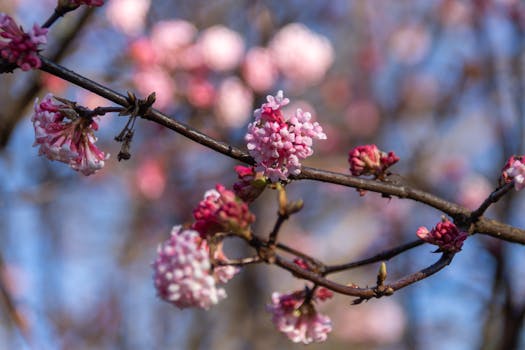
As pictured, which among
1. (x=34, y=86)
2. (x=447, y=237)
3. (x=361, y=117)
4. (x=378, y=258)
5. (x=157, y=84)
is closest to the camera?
(x=447, y=237)

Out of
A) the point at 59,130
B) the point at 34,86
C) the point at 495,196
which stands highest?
the point at 34,86

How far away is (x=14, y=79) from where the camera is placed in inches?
176

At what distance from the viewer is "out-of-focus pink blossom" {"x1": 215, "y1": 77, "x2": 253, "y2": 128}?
17.5 feet

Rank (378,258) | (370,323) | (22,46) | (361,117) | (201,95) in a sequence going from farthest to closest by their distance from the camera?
(370,323), (361,117), (201,95), (378,258), (22,46)

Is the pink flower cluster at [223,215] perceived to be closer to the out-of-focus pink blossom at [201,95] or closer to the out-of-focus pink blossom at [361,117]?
the out-of-focus pink blossom at [201,95]

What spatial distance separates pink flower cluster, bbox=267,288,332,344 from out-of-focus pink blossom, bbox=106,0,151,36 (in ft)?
13.2

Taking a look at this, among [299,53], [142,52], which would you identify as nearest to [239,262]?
[142,52]

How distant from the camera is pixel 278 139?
1.49 metres

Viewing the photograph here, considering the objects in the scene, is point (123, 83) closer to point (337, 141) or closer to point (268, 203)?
point (268, 203)

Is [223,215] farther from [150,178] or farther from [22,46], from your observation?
[150,178]

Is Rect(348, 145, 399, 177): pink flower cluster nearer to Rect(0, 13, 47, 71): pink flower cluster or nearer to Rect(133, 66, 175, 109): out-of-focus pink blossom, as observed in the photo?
Rect(0, 13, 47, 71): pink flower cluster

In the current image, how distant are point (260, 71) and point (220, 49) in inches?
16.1

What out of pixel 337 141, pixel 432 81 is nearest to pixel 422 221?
pixel 337 141

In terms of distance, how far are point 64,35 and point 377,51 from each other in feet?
16.6
